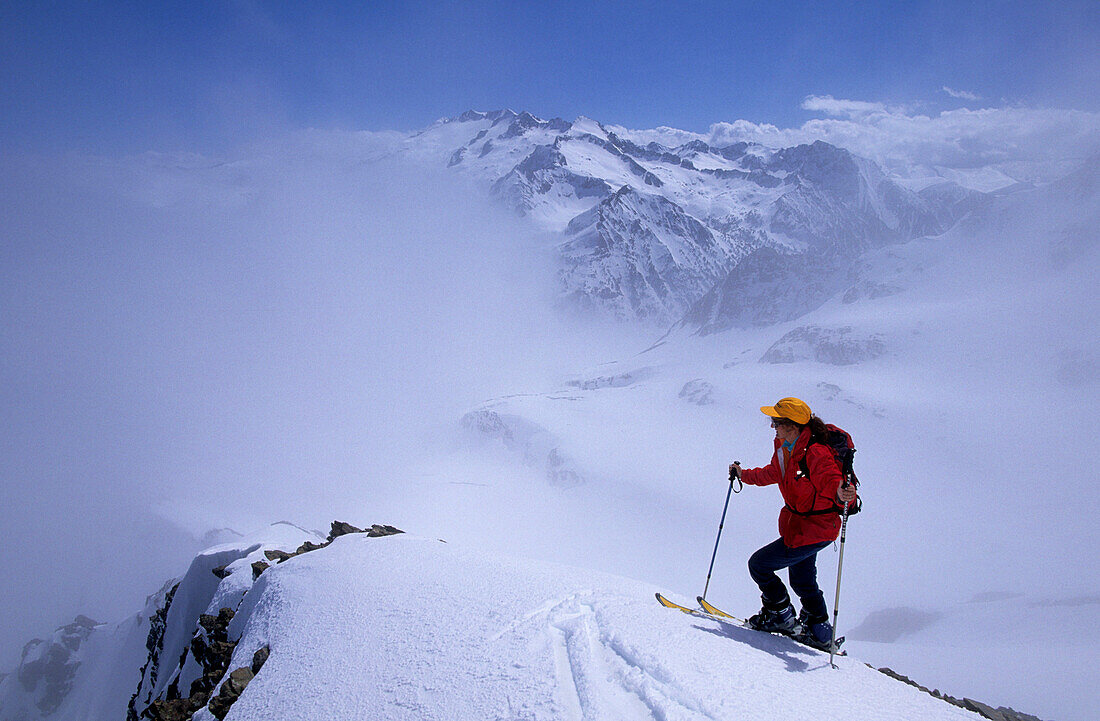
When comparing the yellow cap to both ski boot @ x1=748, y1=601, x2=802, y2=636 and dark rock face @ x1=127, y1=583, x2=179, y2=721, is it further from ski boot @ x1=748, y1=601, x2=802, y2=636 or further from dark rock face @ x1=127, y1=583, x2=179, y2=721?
dark rock face @ x1=127, y1=583, x2=179, y2=721

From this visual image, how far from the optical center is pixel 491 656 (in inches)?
227

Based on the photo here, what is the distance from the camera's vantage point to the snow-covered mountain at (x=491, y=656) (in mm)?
4879

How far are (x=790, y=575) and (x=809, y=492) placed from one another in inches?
52.3

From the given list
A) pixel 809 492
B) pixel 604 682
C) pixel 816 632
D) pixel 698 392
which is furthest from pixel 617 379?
pixel 604 682

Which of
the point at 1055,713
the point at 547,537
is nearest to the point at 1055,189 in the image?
the point at 547,537

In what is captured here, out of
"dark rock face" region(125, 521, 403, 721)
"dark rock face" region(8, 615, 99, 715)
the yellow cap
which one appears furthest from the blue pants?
"dark rock face" region(8, 615, 99, 715)

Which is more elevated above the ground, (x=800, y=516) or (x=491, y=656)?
(x=800, y=516)

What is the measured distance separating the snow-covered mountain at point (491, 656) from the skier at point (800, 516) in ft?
1.02

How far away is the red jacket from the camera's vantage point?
5.63 metres

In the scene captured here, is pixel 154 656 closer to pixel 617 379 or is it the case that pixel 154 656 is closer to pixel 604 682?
pixel 604 682

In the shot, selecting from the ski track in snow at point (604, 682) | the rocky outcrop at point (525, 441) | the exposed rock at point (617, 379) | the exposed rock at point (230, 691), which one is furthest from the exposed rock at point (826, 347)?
the exposed rock at point (230, 691)

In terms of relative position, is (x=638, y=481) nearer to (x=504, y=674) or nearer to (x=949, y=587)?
(x=949, y=587)

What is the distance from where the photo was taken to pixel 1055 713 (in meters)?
21.8

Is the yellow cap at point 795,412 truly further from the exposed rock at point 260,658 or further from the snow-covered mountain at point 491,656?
the exposed rock at point 260,658
